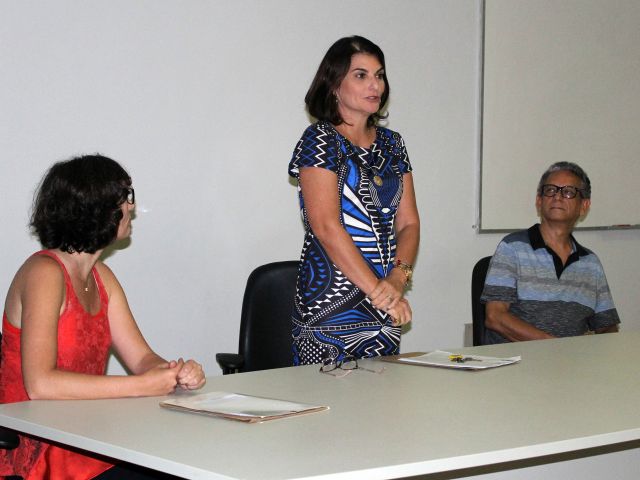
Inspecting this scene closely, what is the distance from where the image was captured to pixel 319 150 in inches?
106

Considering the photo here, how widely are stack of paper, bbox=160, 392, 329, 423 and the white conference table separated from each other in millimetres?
28

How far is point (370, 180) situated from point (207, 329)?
122 cm

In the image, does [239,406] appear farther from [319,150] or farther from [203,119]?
[203,119]

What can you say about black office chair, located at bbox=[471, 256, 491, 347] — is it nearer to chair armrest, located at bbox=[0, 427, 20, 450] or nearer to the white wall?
the white wall

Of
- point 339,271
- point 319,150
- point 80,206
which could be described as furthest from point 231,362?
point 80,206

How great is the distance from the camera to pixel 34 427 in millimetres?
1773

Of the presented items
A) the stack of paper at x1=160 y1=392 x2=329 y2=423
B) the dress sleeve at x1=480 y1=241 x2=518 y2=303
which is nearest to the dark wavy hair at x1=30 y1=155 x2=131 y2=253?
the stack of paper at x1=160 y1=392 x2=329 y2=423

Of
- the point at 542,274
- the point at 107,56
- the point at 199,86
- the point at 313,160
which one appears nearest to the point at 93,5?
the point at 107,56

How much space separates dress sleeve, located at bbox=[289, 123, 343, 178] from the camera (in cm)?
268

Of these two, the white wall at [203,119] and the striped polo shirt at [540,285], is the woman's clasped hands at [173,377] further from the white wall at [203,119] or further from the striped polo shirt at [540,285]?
the striped polo shirt at [540,285]

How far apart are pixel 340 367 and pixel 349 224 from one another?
504 mm

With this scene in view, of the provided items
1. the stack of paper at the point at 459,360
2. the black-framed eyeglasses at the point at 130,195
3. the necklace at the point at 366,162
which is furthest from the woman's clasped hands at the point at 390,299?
the black-framed eyeglasses at the point at 130,195

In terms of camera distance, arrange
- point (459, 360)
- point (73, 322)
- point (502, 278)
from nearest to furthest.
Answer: point (73, 322), point (459, 360), point (502, 278)

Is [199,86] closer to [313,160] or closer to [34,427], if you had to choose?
[313,160]
